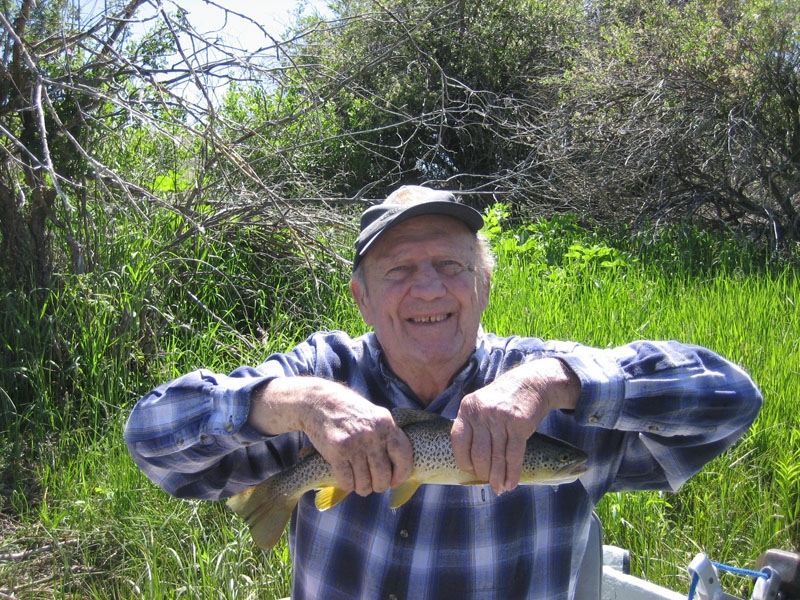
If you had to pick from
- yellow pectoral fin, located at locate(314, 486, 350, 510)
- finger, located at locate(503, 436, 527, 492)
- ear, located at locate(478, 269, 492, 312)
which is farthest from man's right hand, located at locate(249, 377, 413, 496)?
ear, located at locate(478, 269, 492, 312)

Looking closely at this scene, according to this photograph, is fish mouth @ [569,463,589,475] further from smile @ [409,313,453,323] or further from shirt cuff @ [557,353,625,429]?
smile @ [409,313,453,323]

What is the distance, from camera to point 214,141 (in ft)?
16.4

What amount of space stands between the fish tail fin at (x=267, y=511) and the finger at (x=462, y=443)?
540mm

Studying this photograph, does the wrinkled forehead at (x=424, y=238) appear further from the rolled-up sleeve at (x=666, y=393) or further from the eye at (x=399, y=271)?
the rolled-up sleeve at (x=666, y=393)

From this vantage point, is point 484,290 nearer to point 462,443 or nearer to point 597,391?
point 597,391

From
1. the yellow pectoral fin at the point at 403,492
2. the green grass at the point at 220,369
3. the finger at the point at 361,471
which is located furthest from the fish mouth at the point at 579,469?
the green grass at the point at 220,369

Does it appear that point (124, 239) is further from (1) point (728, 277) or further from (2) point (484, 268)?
(1) point (728, 277)

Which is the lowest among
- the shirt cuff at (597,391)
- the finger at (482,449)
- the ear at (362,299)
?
the finger at (482,449)

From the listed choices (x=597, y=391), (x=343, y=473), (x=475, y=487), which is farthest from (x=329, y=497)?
(x=597, y=391)

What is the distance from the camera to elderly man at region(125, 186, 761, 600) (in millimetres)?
1916

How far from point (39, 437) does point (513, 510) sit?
341cm

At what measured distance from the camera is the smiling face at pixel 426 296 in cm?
231

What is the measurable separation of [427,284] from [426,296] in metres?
0.04

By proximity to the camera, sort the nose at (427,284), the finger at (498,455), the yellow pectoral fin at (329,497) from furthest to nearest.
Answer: the nose at (427,284)
the yellow pectoral fin at (329,497)
the finger at (498,455)
